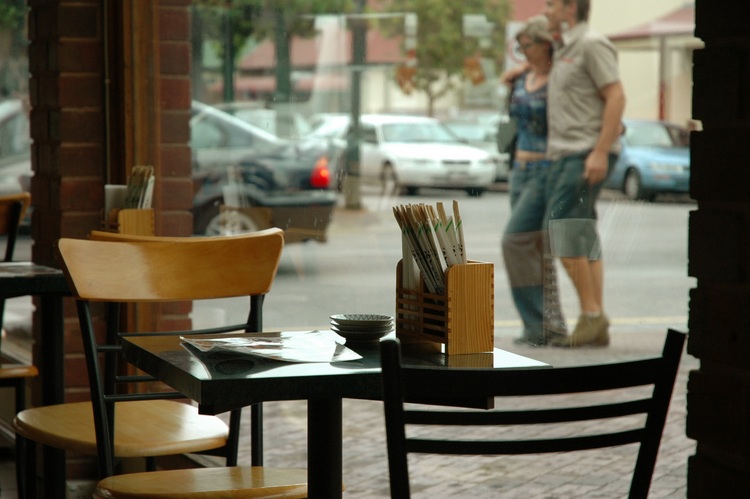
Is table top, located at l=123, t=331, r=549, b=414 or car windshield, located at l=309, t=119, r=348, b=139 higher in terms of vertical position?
car windshield, located at l=309, t=119, r=348, b=139

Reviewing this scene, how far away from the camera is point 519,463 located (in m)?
2.88

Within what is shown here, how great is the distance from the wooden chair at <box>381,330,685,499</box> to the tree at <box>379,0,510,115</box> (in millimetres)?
1669

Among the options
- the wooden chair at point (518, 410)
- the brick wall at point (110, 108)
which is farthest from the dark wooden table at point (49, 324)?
the wooden chair at point (518, 410)

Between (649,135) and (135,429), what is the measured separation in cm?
127

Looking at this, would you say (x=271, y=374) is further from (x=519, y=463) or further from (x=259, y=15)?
(x=259, y=15)

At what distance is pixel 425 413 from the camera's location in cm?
123

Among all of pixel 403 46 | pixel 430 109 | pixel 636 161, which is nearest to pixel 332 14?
pixel 403 46

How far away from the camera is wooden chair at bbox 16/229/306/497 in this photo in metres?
2.25

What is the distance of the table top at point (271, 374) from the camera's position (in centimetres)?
143

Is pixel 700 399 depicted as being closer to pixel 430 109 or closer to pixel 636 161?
pixel 636 161

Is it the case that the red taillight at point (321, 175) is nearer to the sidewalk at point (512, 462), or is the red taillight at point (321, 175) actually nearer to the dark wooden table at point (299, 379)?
the sidewalk at point (512, 462)

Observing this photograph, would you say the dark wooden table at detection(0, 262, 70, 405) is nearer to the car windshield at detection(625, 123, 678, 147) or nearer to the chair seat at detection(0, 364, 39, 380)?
the chair seat at detection(0, 364, 39, 380)


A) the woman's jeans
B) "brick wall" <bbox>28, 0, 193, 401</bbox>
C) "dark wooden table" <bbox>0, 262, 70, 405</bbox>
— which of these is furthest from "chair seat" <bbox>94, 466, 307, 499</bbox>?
"brick wall" <bbox>28, 0, 193, 401</bbox>

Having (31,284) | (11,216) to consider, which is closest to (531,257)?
(31,284)
